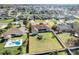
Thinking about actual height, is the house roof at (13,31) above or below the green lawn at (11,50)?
above

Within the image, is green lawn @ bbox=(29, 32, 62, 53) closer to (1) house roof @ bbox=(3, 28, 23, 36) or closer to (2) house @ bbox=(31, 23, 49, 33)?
(2) house @ bbox=(31, 23, 49, 33)

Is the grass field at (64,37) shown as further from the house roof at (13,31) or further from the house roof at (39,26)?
the house roof at (13,31)

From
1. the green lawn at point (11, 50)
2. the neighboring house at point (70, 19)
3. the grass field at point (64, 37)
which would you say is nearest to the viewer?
the green lawn at point (11, 50)

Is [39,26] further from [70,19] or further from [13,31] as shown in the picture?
[70,19]

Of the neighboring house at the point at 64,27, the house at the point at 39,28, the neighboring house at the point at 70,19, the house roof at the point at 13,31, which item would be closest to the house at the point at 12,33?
the house roof at the point at 13,31

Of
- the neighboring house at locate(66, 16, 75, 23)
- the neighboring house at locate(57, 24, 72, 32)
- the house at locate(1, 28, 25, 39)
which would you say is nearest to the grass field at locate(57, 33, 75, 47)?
the neighboring house at locate(57, 24, 72, 32)

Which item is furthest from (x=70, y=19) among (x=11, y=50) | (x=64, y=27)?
(x=11, y=50)

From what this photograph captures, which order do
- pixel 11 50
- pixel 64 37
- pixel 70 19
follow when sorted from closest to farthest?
pixel 11 50
pixel 64 37
pixel 70 19

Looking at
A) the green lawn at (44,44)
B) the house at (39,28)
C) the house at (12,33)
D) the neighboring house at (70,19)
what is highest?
the neighboring house at (70,19)
